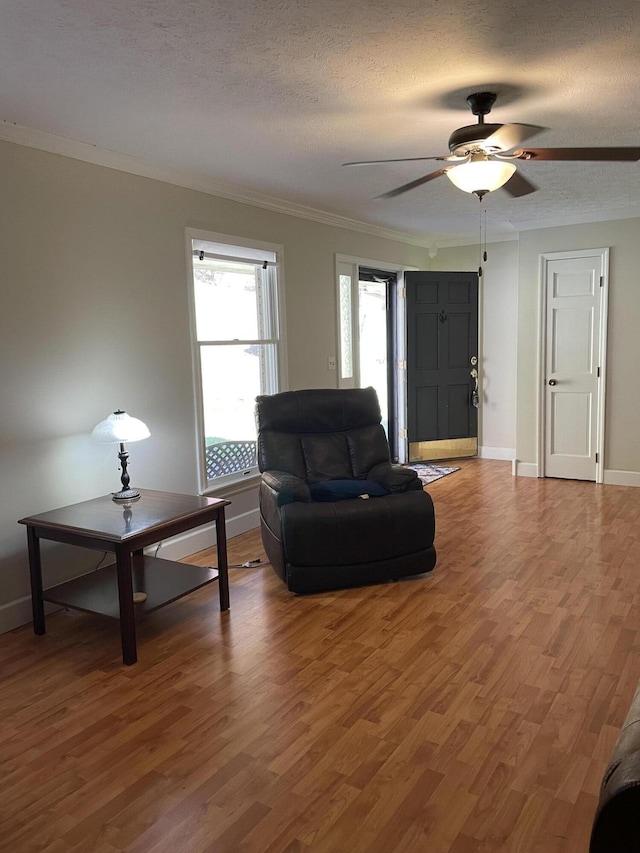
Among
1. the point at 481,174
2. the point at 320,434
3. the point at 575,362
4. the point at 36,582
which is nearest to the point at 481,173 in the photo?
the point at 481,174

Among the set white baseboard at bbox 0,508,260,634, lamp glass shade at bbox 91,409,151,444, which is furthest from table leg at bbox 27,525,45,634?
lamp glass shade at bbox 91,409,151,444

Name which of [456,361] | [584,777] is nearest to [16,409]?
[584,777]

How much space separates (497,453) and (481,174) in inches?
189

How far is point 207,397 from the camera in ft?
14.5

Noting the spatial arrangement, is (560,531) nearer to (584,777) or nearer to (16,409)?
(584,777)

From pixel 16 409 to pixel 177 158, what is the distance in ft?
5.45

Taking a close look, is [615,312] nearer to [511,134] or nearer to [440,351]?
[440,351]

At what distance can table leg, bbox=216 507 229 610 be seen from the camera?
326cm

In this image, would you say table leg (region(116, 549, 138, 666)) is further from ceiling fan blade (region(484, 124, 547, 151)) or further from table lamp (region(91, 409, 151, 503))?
ceiling fan blade (region(484, 124, 547, 151))

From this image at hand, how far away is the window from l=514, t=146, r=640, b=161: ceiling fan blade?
2247 mm

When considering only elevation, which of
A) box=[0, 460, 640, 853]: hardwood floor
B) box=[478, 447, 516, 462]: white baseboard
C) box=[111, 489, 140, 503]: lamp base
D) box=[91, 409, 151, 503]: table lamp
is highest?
box=[91, 409, 151, 503]: table lamp

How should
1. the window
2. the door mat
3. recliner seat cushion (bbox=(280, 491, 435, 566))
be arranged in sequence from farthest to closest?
the door mat → the window → recliner seat cushion (bbox=(280, 491, 435, 566))

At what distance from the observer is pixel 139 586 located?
3.20 meters

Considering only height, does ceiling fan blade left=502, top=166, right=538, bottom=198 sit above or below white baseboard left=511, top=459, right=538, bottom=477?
above
